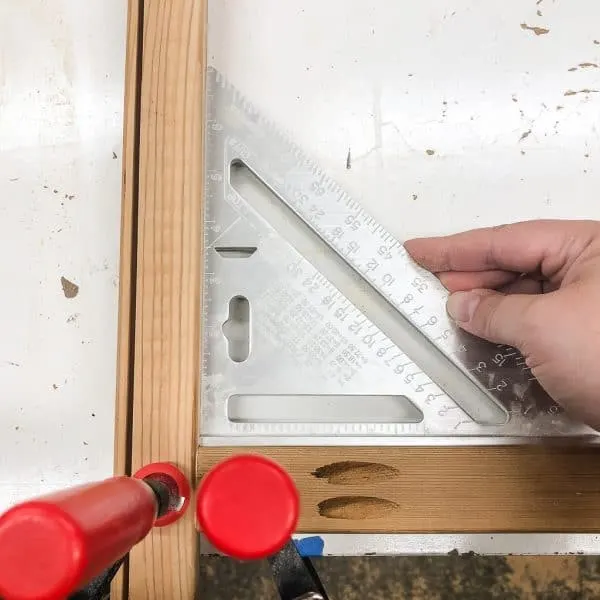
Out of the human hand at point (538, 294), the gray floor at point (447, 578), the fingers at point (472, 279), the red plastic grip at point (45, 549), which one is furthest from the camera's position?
the gray floor at point (447, 578)

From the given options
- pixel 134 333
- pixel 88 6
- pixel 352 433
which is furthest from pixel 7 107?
pixel 352 433

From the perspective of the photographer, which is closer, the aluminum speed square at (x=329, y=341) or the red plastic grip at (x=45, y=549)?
the red plastic grip at (x=45, y=549)

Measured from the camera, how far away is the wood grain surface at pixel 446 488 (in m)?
0.50

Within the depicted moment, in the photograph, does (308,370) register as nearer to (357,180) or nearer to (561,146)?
(357,180)

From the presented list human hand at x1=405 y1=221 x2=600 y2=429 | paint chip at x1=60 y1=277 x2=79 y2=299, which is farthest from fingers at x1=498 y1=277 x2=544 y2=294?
paint chip at x1=60 y1=277 x2=79 y2=299

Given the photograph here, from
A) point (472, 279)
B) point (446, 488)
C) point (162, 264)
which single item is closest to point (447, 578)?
point (446, 488)

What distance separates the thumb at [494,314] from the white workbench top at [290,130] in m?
0.09

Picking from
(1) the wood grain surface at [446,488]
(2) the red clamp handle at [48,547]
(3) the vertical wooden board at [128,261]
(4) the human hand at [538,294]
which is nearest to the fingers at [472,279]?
(4) the human hand at [538,294]

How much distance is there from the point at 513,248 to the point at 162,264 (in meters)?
0.26

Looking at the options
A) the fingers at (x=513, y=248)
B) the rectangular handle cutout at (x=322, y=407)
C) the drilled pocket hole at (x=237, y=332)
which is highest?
the fingers at (x=513, y=248)

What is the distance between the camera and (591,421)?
483mm

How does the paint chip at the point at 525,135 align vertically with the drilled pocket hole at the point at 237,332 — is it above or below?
above

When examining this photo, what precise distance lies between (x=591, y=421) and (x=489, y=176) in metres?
0.23

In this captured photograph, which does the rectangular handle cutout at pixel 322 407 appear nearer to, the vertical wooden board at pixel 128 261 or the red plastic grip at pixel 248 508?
the vertical wooden board at pixel 128 261
